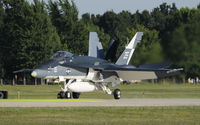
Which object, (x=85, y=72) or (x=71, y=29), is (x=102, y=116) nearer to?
(x=85, y=72)

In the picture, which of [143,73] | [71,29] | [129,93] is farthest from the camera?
[71,29]

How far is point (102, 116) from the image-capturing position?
25500 millimetres

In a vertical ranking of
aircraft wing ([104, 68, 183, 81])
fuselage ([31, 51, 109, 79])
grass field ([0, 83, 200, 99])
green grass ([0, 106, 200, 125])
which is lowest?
green grass ([0, 106, 200, 125])

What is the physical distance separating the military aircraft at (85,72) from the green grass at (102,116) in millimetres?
8836

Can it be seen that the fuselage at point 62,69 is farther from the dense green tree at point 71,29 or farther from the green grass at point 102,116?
the dense green tree at point 71,29

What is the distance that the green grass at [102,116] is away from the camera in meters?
22.9

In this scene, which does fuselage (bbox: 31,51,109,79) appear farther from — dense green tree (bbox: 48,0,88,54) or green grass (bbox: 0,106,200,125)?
dense green tree (bbox: 48,0,88,54)

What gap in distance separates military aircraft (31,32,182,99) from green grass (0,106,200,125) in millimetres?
8836

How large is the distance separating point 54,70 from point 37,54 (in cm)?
5554

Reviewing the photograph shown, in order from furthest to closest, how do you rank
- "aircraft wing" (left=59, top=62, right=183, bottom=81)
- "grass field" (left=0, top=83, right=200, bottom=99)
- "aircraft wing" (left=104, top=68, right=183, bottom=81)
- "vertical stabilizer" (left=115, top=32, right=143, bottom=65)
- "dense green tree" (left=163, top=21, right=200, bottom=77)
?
1. "grass field" (left=0, top=83, right=200, bottom=99)
2. "vertical stabilizer" (left=115, top=32, right=143, bottom=65)
3. "aircraft wing" (left=59, top=62, right=183, bottom=81)
4. "aircraft wing" (left=104, top=68, right=183, bottom=81)
5. "dense green tree" (left=163, top=21, right=200, bottom=77)

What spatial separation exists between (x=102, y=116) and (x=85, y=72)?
52.1 feet

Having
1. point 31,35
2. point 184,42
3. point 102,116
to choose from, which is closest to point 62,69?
point 184,42

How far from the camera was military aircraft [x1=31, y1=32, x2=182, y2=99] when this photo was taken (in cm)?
3888

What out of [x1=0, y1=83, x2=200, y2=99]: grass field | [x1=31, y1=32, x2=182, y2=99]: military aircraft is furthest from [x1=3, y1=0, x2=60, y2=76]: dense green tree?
[x1=31, y1=32, x2=182, y2=99]: military aircraft
